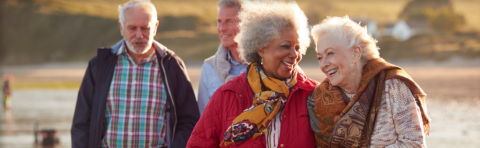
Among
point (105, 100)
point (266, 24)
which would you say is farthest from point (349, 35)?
point (105, 100)

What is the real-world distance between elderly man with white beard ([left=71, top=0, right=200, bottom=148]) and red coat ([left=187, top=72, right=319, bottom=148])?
84 centimetres

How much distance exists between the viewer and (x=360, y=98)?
2.22 metres

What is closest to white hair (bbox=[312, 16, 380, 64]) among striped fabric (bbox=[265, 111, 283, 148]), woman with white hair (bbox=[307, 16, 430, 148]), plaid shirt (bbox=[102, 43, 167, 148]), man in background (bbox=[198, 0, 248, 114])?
woman with white hair (bbox=[307, 16, 430, 148])

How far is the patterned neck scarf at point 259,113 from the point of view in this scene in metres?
2.35

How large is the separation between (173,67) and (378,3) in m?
90.4

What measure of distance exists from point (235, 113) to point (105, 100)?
3.98 ft

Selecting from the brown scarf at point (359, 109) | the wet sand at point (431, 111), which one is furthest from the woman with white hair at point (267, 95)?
the wet sand at point (431, 111)

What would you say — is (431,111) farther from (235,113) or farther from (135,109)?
(235,113)

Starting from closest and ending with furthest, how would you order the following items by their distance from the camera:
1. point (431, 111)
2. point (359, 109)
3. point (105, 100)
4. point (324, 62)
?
point (359, 109) < point (324, 62) < point (105, 100) < point (431, 111)

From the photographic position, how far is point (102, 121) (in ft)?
10.4

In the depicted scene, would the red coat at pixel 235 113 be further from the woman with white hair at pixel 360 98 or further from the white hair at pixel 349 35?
the white hair at pixel 349 35

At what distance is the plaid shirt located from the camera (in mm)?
3186

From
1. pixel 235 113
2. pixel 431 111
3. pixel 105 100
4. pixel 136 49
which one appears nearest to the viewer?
pixel 235 113

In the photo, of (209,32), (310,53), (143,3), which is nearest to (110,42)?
(209,32)
